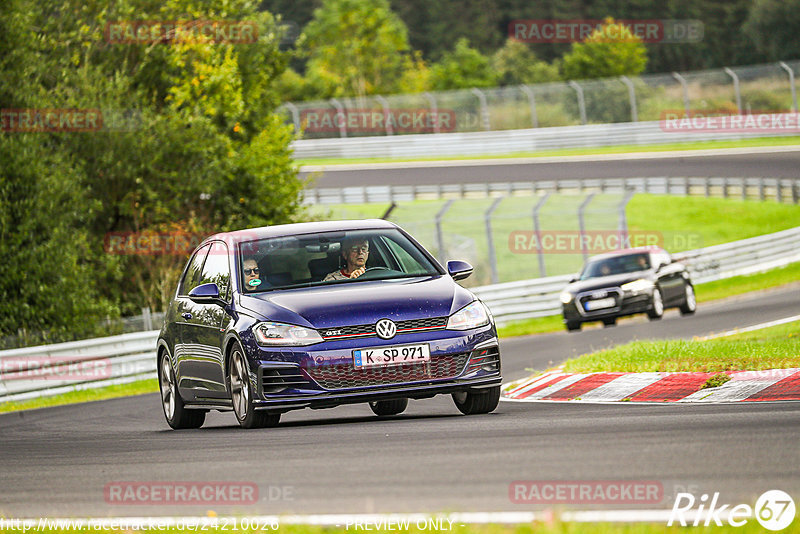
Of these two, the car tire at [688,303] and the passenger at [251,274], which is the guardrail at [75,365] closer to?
the passenger at [251,274]

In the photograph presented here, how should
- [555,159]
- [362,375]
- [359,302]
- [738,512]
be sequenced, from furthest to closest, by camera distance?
[555,159], [359,302], [362,375], [738,512]

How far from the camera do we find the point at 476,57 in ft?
269

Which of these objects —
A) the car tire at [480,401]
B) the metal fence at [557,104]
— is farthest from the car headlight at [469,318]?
the metal fence at [557,104]

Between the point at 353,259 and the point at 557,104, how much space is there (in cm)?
4280

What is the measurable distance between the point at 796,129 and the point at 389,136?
17.0 metres

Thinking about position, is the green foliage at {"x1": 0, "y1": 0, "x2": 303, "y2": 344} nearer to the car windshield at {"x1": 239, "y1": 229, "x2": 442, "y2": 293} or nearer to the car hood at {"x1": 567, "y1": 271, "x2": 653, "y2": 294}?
the car hood at {"x1": 567, "y1": 271, "x2": 653, "y2": 294}

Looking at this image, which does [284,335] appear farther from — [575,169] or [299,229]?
[575,169]

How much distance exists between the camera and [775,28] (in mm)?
87062

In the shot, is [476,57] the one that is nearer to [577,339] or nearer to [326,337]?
[577,339]

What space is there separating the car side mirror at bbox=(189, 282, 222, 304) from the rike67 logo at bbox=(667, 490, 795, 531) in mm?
5475

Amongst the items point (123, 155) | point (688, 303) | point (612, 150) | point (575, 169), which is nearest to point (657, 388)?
point (688, 303)

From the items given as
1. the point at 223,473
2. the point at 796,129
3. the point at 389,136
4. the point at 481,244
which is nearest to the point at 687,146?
the point at 796,129

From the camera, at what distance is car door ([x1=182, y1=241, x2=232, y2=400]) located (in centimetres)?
1018

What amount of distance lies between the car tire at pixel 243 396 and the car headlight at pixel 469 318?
149 cm
